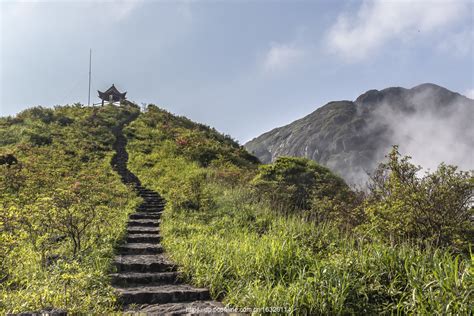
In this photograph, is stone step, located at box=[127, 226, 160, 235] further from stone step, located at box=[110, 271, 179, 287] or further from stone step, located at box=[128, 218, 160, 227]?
stone step, located at box=[110, 271, 179, 287]

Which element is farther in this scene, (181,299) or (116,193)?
(116,193)

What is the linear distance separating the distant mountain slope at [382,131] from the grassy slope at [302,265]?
113 metres

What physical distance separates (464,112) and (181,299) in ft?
670

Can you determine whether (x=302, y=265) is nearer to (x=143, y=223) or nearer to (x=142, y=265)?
(x=142, y=265)

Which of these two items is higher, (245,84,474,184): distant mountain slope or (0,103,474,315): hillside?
(245,84,474,184): distant mountain slope

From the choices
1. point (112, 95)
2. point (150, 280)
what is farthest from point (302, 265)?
point (112, 95)

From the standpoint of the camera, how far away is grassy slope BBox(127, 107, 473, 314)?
4301 millimetres

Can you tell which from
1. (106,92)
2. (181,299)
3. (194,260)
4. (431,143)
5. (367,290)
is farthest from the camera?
(431,143)

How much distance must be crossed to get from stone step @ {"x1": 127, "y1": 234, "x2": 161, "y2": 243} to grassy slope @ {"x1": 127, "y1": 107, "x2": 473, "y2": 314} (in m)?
0.23

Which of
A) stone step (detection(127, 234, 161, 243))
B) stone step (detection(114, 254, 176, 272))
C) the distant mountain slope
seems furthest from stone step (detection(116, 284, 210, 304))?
the distant mountain slope

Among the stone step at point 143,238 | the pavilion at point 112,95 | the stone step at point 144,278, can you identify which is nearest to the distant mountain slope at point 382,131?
the pavilion at point 112,95

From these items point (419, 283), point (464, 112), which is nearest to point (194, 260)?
point (419, 283)

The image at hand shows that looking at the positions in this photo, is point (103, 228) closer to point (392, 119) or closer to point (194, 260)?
point (194, 260)

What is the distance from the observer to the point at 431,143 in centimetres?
16462
